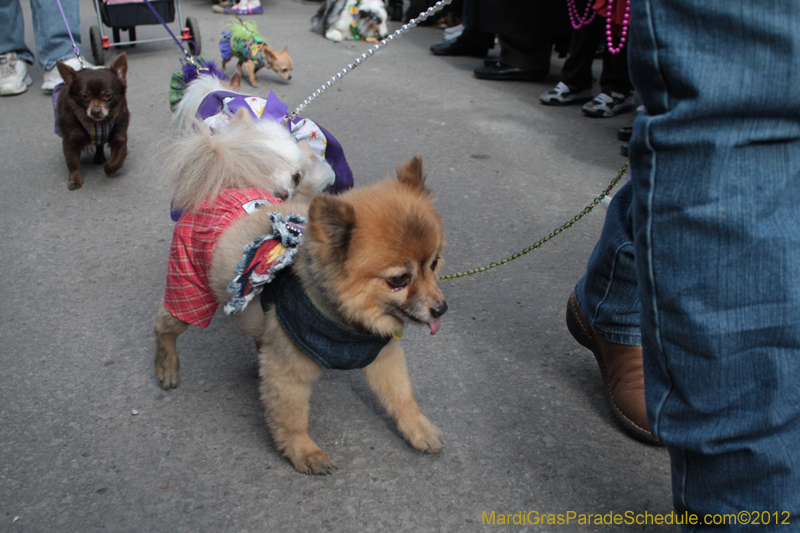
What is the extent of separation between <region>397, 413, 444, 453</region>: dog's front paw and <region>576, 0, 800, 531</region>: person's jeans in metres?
0.87

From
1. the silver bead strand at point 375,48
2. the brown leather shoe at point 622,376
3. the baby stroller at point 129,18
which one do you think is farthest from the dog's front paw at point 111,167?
the brown leather shoe at point 622,376

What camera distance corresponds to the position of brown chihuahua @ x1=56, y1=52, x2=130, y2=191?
4398 mm

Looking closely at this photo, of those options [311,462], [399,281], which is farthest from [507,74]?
[311,462]

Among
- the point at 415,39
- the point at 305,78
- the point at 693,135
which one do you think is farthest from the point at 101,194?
the point at 415,39

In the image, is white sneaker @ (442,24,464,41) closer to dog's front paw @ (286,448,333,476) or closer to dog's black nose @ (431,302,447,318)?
dog's black nose @ (431,302,447,318)

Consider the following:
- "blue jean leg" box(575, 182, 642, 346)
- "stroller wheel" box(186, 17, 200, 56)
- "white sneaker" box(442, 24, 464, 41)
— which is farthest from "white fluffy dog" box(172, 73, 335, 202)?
"white sneaker" box(442, 24, 464, 41)

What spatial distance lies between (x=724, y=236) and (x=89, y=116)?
4295mm

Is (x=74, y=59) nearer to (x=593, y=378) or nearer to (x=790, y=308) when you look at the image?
(x=593, y=378)

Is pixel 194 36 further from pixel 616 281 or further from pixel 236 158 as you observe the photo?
pixel 616 281

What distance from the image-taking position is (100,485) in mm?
2027

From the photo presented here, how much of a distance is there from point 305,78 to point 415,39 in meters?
2.57

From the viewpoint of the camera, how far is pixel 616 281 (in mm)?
2281

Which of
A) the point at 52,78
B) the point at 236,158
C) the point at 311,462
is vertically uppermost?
the point at 236,158

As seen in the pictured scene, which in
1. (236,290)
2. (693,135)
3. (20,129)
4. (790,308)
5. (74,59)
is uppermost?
(693,135)
